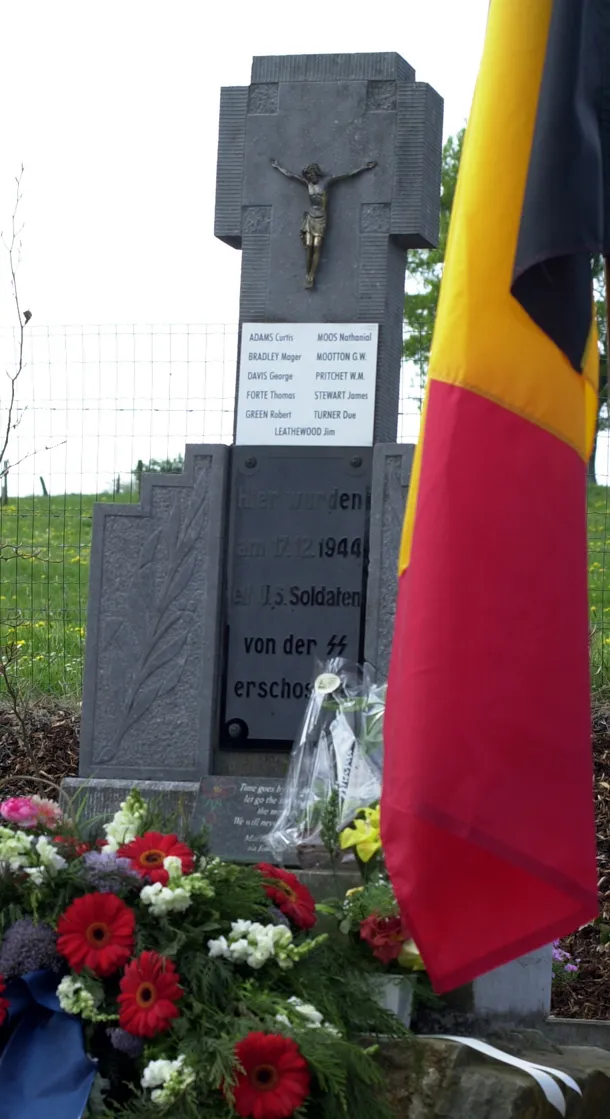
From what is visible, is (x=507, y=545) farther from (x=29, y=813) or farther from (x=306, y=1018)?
(x=29, y=813)

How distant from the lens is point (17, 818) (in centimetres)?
355

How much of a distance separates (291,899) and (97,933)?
551 millimetres

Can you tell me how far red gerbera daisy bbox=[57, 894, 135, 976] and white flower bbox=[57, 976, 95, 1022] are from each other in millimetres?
44

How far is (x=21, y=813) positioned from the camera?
3.56m

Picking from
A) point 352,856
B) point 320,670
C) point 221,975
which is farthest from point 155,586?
point 221,975

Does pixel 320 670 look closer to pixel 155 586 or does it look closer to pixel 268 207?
pixel 155 586

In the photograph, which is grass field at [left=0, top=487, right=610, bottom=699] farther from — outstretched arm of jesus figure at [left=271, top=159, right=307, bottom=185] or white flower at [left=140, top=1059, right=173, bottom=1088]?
white flower at [left=140, top=1059, right=173, bottom=1088]

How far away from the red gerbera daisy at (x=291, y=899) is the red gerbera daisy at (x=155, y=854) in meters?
0.21

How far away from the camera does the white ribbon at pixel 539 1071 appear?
320cm

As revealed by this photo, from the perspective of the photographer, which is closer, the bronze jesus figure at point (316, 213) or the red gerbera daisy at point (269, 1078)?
the red gerbera daisy at point (269, 1078)

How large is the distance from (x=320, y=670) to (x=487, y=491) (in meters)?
2.16

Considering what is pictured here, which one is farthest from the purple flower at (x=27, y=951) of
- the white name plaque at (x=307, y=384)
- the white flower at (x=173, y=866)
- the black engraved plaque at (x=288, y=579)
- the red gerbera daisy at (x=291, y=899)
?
the white name plaque at (x=307, y=384)

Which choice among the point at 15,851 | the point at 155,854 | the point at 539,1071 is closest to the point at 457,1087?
the point at 539,1071

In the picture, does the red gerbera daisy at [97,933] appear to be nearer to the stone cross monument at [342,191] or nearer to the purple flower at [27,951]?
the purple flower at [27,951]
